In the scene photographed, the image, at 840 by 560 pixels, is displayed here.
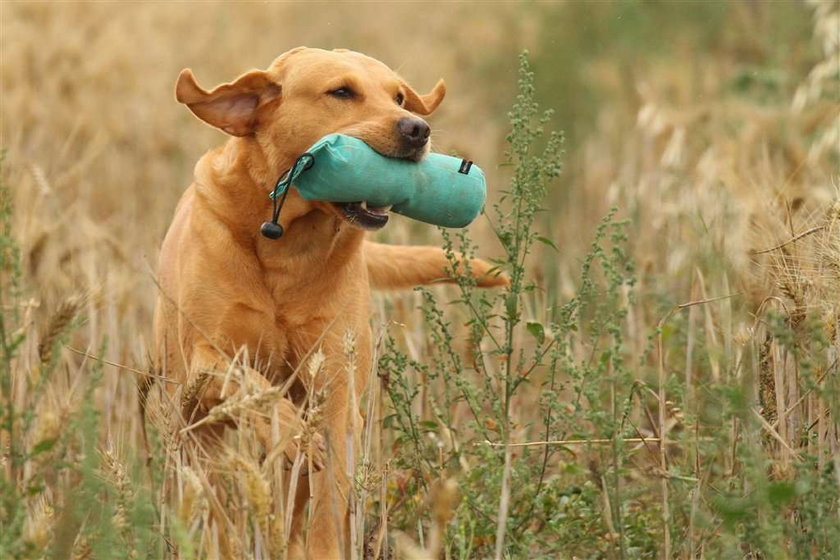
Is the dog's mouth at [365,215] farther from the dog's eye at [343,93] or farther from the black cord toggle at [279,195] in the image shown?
the dog's eye at [343,93]

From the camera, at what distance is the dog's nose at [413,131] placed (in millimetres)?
4270

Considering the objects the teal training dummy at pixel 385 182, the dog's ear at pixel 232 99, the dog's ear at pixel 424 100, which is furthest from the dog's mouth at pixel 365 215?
the dog's ear at pixel 424 100

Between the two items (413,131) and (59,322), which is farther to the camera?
(413,131)

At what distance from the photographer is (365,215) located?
4.30 meters

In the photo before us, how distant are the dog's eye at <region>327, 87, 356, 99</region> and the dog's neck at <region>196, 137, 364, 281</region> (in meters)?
0.25

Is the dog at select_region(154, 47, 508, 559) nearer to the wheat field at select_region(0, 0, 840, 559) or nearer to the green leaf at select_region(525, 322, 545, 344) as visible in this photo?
the wheat field at select_region(0, 0, 840, 559)

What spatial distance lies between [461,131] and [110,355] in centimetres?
503

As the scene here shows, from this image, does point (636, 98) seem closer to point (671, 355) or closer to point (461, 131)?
point (461, 131)

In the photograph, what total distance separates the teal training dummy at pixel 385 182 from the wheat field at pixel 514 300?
0.22 metres

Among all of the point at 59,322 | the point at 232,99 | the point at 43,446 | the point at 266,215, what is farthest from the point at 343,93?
the point at 43,446

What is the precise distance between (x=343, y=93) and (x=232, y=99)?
38 cm

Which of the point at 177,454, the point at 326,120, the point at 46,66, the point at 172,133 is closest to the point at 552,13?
the point at 172,133

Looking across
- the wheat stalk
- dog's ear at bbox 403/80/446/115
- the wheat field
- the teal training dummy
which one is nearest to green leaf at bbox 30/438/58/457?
the wheat field

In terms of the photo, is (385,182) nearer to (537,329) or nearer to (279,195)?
(279,195)
